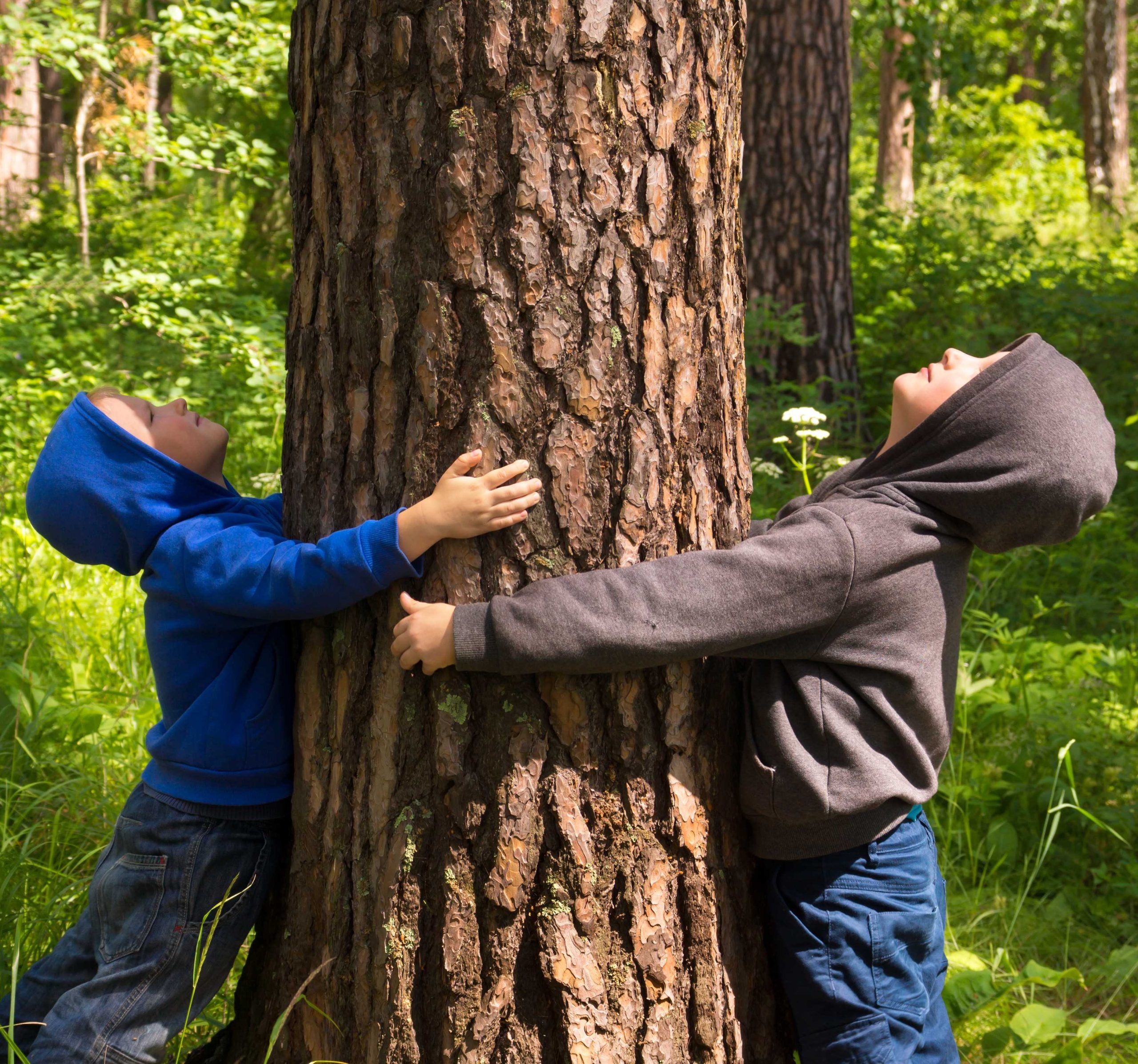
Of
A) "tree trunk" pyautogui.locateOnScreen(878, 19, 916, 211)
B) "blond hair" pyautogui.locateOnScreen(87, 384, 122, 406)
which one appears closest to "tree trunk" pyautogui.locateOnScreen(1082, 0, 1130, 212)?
"tree trunk" pyautogui.locateOnScreen(878, 19, 916, 211)

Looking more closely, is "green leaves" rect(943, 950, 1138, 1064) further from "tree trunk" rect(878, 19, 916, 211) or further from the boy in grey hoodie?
"tree trunk" rect(878, 19, 916, 211)

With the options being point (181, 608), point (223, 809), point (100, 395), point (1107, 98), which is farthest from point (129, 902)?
point (1107, 98)

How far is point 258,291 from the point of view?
26.2 feet

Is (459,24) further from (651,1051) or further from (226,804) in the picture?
(651,1051)

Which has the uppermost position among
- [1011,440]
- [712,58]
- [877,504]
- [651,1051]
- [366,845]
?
[712,58]

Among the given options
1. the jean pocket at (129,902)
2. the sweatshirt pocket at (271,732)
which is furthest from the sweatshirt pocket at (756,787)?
the jean pocket at (129,902)

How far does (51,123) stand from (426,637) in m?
12.3

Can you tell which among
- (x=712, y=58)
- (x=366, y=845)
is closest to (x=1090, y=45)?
(x=712, y=58)

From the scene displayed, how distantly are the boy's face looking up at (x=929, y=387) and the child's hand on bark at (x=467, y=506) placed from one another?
0.73 metres

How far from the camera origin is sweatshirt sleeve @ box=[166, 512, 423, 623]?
163cm

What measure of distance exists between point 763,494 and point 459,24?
3.33m

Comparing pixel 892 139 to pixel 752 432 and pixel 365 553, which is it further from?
pixel 365 553

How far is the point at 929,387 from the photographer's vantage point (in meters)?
1.88

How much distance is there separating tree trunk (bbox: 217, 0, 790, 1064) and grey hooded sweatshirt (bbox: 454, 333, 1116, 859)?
0.10 m
